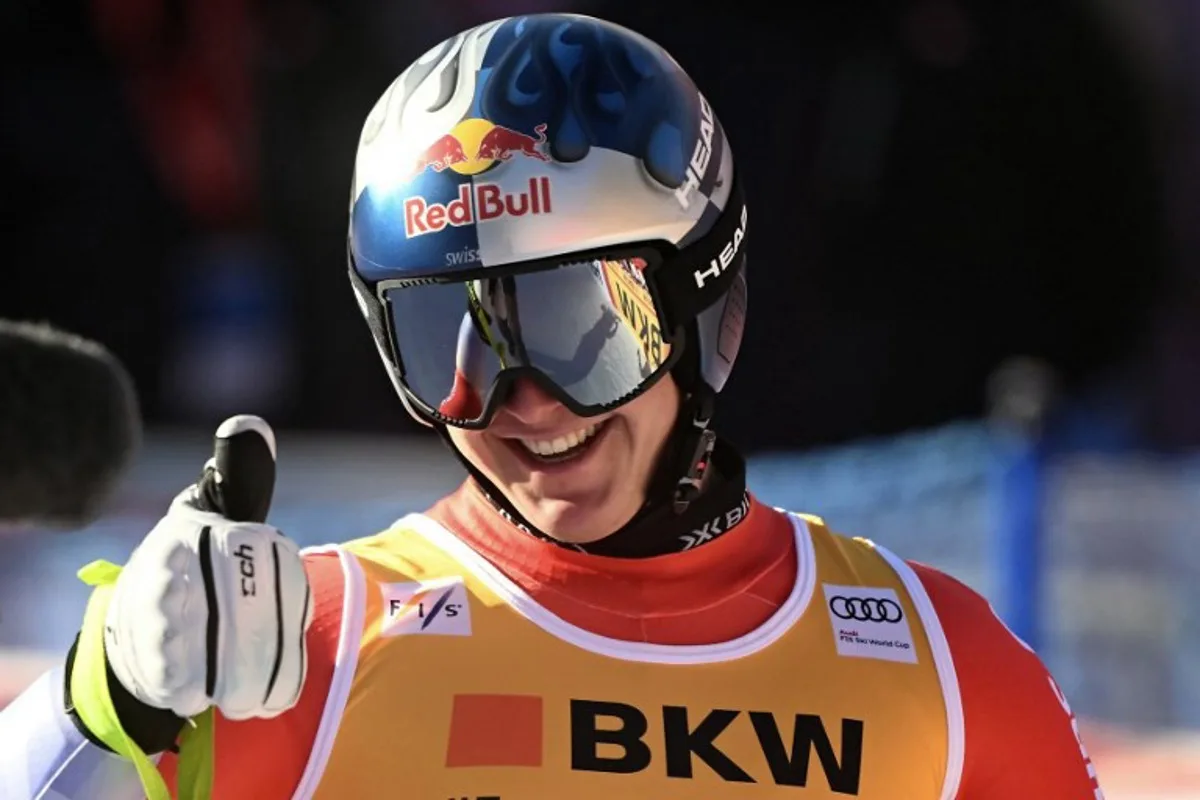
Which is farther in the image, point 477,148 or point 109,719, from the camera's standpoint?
point 477,148

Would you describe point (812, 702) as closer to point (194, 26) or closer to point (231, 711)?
point (231, 711)

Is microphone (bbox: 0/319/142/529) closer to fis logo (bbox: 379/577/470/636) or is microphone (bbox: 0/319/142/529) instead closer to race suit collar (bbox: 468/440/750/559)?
fis logo (bbox: 379/577/470/636)

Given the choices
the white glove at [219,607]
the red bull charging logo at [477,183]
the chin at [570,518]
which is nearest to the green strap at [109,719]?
the white glove at [219,607]

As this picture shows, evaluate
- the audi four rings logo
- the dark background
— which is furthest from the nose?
the dark background

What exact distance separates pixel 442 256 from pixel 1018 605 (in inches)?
144

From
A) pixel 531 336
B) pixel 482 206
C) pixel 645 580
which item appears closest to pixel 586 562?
pixel 645 580

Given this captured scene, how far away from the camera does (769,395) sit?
8.84 meters

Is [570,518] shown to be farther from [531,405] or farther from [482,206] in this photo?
[482,206]

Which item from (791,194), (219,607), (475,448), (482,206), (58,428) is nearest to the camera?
(219,607)

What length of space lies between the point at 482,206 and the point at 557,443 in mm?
324

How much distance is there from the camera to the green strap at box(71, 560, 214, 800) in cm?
184

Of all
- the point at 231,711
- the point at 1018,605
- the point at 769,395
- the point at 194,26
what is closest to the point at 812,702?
the point at 231,711

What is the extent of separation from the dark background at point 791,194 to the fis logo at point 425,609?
→ 251 inches

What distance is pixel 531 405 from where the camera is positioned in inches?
89.9
